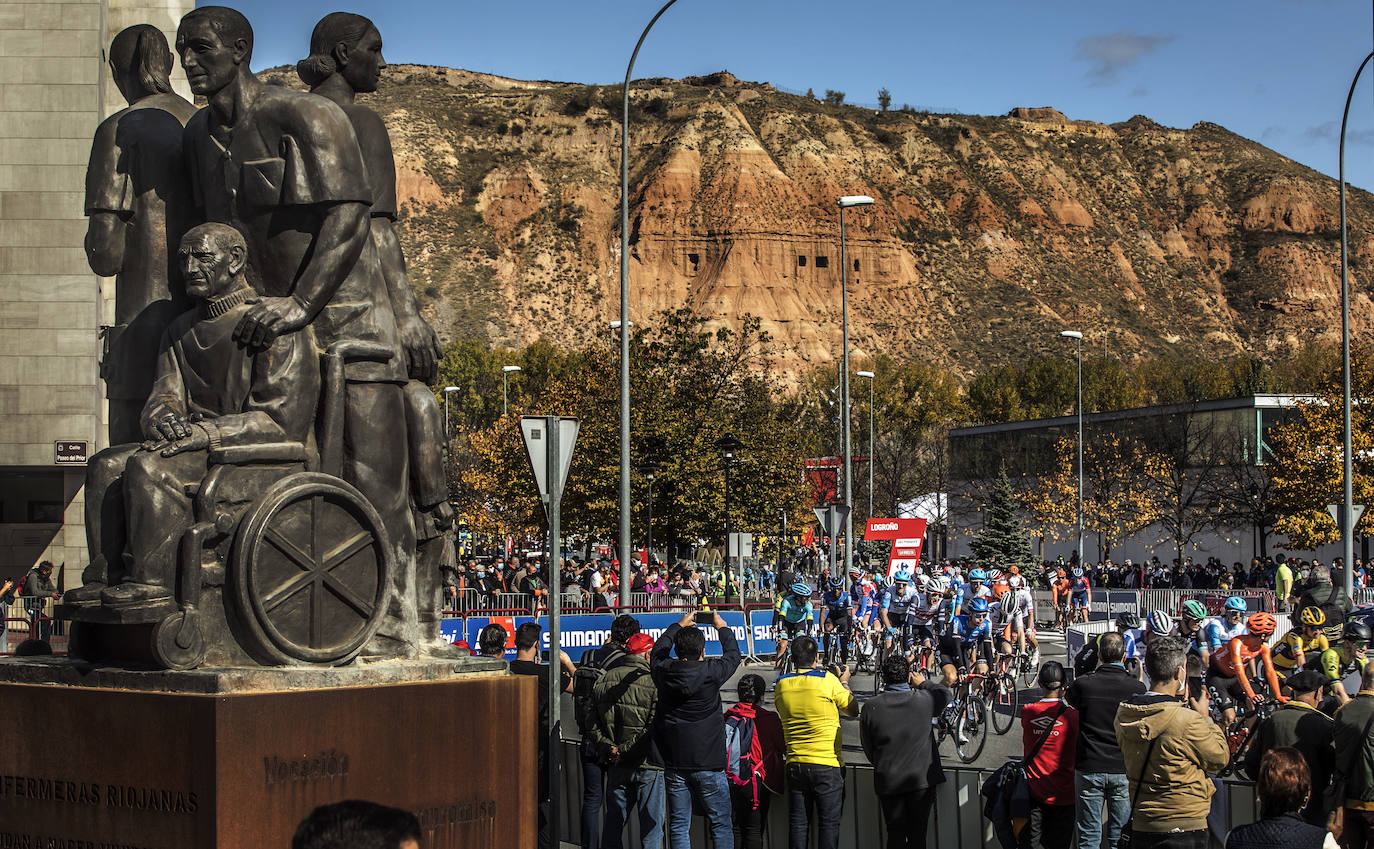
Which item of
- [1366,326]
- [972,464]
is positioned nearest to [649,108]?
[1366,326]

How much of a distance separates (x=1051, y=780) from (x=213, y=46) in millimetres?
6084

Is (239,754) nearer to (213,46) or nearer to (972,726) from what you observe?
(213,46)

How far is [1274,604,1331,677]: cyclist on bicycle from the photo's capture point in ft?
45.1

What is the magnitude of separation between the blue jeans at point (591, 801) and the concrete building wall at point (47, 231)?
25.3 m

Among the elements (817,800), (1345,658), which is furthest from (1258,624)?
(817,800)

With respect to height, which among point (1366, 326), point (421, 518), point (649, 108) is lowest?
point (421, 518)

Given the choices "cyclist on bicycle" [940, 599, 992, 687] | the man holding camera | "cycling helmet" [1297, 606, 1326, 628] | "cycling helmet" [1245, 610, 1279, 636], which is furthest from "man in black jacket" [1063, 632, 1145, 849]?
"cyclist on bicycle" [940, 599, 992, 687]

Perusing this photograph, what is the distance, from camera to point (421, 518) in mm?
7547

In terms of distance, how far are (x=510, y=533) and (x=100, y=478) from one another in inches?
2077

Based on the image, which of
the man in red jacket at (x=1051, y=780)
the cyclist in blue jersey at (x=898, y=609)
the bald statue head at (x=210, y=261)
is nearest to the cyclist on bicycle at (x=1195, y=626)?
the man in red jacket at (x=1051, y=780)

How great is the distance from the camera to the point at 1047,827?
9.51 m

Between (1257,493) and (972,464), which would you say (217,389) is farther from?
(972,464)

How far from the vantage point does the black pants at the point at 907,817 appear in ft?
32.2

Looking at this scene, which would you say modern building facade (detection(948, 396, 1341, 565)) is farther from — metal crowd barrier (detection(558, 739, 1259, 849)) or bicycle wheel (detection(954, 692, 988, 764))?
metal crowd barrier (detection(558, 739, 1259, 849))
